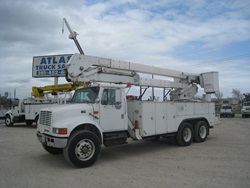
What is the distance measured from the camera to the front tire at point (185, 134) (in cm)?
1019

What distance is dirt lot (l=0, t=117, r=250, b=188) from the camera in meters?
5.68

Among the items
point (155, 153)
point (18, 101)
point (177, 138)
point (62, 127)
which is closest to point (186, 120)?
point (177, 138)

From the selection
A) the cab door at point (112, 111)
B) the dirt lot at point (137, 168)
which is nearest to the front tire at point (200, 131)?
the dirt lot at point (137, 168)

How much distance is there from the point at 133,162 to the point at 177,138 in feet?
10.5

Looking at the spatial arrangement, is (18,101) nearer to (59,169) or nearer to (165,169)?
(59,169)

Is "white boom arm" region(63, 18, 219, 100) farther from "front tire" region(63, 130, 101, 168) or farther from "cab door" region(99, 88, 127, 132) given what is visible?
"front tire" region(63, 130, 101, 168)

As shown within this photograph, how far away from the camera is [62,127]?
677cm

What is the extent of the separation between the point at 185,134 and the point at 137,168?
452 centimetres

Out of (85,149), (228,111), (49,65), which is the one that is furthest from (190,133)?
(228,111)

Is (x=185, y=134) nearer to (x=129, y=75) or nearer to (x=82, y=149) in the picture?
(x=129, y=75)

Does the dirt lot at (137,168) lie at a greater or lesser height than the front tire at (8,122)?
lesser

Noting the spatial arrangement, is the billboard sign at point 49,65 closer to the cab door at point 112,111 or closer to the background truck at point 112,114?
the background truck at point 112,114

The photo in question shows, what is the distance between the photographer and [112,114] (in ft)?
26.2

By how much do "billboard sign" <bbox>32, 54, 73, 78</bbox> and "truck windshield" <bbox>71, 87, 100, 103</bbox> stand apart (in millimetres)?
18920
